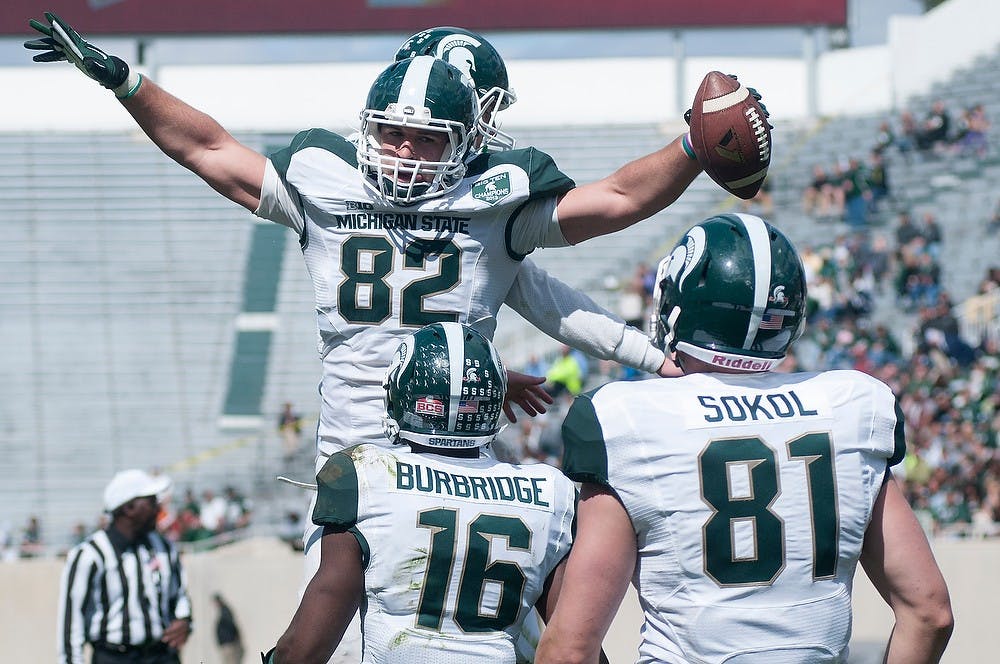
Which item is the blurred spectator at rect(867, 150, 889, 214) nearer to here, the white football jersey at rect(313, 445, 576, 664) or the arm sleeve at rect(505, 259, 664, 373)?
the arm sleeve at rect(505, 259, 664, 373)

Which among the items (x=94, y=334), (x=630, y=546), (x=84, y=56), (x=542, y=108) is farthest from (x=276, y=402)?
(x=630, y=546)

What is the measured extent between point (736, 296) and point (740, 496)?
16.3 inches

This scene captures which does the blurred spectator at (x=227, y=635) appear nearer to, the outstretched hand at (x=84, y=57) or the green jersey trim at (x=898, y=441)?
the outstretched hand at (x=84, y=57)

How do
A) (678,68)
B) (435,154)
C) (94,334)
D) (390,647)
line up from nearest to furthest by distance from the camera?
(390,647)
(435,154)
(94,334)
(678,68)

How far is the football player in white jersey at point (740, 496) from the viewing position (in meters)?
2.74

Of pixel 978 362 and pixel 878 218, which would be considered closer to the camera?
pixel 978 362

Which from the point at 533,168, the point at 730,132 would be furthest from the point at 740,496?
the point at 533,168

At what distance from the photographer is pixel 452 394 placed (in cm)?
319

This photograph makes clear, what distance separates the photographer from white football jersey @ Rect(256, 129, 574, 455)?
3805 millimetres

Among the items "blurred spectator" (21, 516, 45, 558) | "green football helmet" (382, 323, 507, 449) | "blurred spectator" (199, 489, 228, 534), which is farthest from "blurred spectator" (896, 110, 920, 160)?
"green football helmet" (382, 323, 507, 449)

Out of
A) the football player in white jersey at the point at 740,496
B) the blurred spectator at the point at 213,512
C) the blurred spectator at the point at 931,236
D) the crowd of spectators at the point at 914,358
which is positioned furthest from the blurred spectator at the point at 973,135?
the football player in white jersey at the point at 740,496

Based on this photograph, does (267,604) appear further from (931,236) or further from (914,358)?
(931,236)

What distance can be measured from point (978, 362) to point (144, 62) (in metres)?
17.9

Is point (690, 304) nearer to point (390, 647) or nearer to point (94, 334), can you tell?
point (390, 647)
